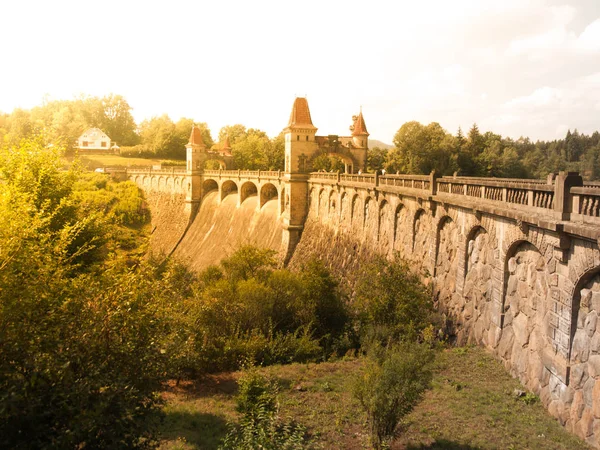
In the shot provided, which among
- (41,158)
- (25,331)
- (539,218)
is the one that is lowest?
(25,331)

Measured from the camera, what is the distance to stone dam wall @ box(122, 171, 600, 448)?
27.6 feet

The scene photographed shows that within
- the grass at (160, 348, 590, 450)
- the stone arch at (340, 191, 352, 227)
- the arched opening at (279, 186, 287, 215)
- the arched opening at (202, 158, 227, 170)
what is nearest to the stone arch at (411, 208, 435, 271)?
the grass at (160, 348, 590, 450)

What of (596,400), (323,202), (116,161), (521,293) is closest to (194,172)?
(323,202)

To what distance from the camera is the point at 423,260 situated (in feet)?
59.4

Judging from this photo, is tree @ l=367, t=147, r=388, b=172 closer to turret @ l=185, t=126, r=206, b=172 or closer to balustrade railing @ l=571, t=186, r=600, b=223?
turret @ l=185, t=126, r=206, b=172

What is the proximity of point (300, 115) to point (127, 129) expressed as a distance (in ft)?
294

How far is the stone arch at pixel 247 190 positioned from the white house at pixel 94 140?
211 ft

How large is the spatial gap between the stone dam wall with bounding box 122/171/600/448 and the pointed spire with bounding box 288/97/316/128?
11.0 metres

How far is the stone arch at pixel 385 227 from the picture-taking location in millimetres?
21828

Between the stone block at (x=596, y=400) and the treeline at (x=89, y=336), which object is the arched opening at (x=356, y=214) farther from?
the stone block at (x=596, y=400)

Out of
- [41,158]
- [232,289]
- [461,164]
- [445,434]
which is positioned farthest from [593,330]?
[461,164]

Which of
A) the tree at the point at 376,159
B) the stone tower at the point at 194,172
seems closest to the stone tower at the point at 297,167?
the stone tower at the point at 194,172

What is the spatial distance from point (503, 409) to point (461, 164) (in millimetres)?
52682

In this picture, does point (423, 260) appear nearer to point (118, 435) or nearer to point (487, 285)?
point (487, 285)
